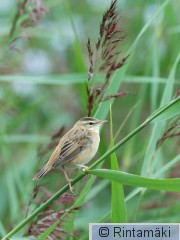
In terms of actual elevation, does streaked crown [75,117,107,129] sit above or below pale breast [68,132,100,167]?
above

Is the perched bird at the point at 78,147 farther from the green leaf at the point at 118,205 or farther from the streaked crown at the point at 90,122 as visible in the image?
the green leaf at the point at 118,205

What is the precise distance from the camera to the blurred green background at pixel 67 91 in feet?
9.05

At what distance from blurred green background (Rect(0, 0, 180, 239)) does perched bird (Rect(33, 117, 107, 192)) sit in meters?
0.16

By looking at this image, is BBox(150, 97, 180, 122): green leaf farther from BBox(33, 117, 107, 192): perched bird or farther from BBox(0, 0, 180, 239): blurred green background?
BBox(0, 0, 180, 239): blurred green background

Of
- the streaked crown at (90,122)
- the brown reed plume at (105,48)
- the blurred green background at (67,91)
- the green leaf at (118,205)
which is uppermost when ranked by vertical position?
the blurred green background at (67,91)

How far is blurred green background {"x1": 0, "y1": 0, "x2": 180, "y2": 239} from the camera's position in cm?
276

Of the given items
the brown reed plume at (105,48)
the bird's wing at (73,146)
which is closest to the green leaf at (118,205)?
the brown reed plume at (105,48)

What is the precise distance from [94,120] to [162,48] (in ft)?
9.38

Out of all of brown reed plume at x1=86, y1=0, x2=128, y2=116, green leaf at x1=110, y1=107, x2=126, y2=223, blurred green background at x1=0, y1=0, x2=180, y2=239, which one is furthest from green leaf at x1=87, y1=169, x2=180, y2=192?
blurred green background at x1=0, y1=0, x2=180, y2=239

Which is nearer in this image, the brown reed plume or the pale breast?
the brown reed plume

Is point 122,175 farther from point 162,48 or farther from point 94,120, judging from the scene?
point 162,48

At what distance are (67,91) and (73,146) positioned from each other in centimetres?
349

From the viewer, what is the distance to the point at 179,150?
10.9 feet

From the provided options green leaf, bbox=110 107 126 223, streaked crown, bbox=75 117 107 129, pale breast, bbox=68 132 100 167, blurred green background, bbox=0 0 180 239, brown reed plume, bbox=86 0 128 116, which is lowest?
green leaf, bbox=110 107 126 223
